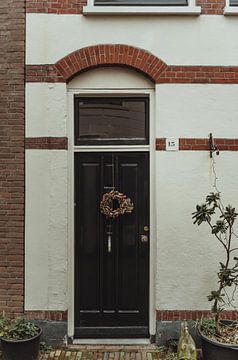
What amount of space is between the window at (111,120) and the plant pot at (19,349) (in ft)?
8.25

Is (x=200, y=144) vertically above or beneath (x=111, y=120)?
beneath

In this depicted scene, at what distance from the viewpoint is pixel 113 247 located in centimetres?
590

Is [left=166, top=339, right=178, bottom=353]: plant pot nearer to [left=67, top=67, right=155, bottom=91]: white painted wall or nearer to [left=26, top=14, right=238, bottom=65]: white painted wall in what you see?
[left=67, top=67, right=155, bottom=91]: white painted wall

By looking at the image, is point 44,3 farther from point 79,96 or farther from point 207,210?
point 207,210

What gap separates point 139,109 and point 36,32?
1634 mm

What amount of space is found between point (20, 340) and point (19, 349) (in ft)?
0.32

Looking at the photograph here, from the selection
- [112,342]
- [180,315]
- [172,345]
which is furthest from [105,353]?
[180,315]

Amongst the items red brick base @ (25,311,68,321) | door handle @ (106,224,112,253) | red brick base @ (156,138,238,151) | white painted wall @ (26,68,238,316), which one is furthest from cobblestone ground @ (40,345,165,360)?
red brick base @ (156,138,238,151)

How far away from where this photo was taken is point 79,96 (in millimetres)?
5879

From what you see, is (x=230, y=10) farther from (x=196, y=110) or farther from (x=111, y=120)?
(x=111, y=120)

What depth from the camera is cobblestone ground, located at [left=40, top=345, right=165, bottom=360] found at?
548 cm

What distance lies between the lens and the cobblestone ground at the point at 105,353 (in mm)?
5479

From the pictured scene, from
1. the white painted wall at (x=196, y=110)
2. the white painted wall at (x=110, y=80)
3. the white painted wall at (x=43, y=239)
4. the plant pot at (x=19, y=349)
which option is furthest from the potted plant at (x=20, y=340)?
the white painted wall at (x=110, y=80)

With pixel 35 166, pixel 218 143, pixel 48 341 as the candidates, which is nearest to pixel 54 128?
pixel 35 166
